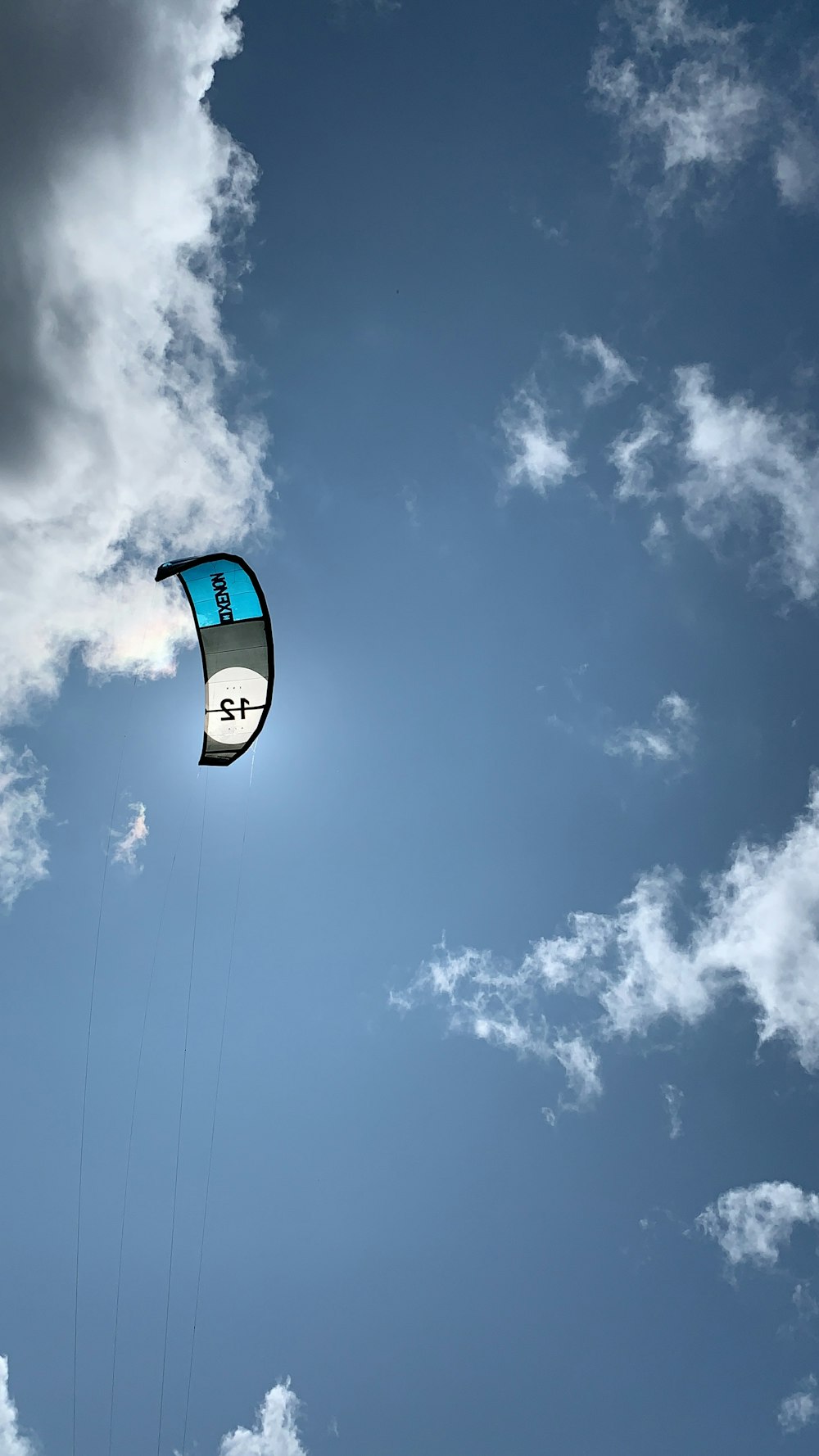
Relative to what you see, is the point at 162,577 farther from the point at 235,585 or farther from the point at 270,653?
the point at 270,653

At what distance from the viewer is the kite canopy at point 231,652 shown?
2045 centimetres

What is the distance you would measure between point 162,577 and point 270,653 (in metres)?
3.12

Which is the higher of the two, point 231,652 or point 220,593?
point 220,593

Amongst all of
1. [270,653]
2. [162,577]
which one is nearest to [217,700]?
[270,653]

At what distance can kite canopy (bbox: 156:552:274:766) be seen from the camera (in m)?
20.5

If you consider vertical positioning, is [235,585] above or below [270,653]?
above

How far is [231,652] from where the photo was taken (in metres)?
21.0

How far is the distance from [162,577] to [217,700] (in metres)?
3.28

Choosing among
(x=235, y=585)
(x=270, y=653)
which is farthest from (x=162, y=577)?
(x=270, y=653)

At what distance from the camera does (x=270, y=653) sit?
20719 millimetres

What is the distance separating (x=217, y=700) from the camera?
68.2 ft

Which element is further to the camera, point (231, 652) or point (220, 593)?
point (231, 652)

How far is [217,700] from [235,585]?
2.91 metres

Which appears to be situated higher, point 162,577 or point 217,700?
point 162,577
